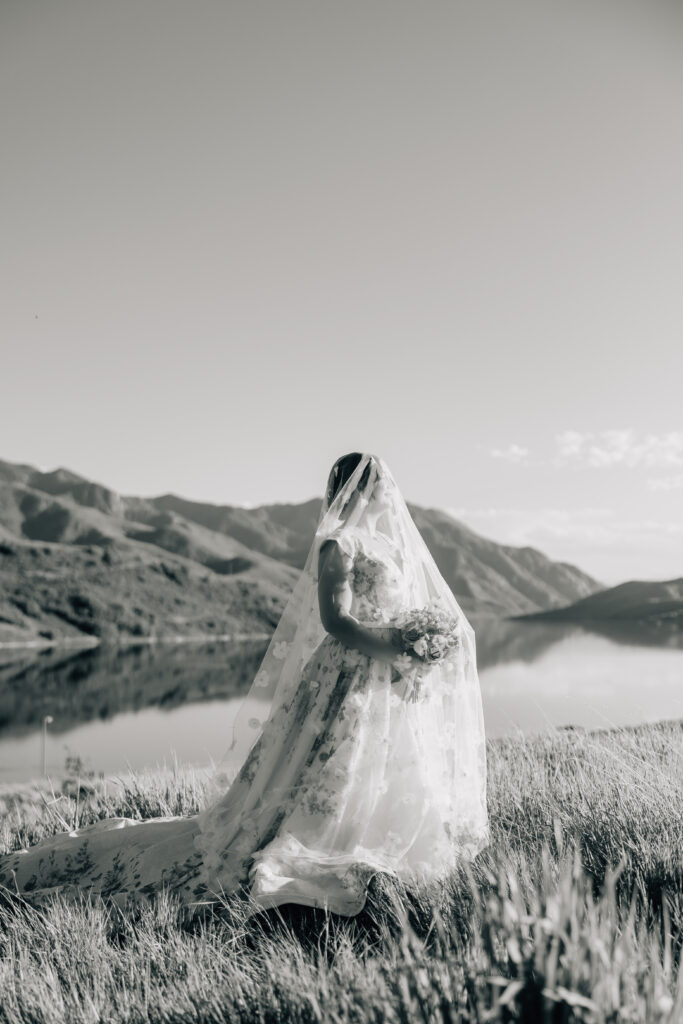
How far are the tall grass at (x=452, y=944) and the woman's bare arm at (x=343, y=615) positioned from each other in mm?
1057

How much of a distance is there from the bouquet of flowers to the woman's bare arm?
0.06 meters

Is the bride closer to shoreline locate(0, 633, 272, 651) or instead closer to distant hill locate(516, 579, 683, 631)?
shoreline locate(0, 633, 272, 651)

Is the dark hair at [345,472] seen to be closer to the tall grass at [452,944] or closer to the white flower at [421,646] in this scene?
the white flower at [421,646]

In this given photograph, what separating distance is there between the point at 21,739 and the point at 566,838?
1986 inches

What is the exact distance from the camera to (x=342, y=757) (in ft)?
13.1

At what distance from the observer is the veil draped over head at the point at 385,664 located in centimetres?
419

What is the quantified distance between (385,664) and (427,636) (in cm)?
36

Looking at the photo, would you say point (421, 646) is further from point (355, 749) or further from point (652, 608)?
point (652, 608)

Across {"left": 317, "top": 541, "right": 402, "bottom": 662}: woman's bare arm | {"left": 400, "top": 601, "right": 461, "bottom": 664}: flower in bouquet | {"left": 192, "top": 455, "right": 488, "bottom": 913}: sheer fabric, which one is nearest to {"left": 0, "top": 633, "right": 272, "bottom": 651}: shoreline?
{"left": 192, "top": 455, "right": 488, "bottom": 913}: sheer fabric

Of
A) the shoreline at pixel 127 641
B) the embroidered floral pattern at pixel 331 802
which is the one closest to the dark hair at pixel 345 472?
the embroidered floral pattern at pixel 331 802

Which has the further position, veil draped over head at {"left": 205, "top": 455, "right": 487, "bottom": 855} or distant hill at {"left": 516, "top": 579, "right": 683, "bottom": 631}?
distant hill at {"left": 516, "top": 579, "right": 683, "bottom": 631}

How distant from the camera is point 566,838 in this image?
12.4 feet

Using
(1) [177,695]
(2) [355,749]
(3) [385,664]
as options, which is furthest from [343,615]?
(1) [177,695]

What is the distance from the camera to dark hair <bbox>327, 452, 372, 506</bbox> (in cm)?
450
